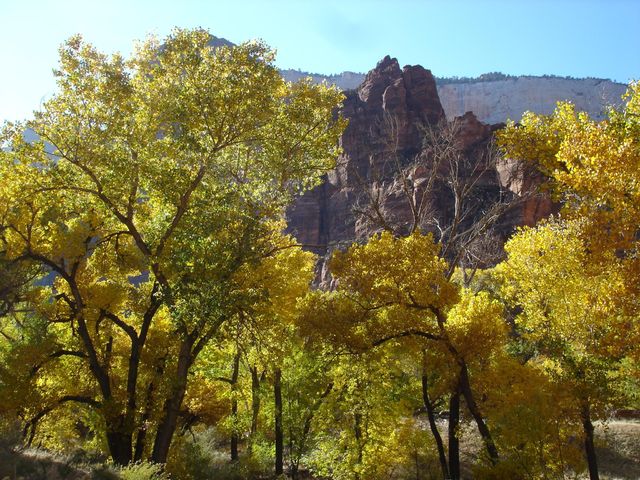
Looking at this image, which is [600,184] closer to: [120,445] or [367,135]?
[120,445]

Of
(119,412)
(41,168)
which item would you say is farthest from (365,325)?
(41,168)

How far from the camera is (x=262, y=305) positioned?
11195mm

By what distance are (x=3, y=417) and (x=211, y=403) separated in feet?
29.2

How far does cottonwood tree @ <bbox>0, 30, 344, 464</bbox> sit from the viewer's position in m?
10.7

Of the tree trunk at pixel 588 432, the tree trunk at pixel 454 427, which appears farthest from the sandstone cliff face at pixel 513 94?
the tree trunk at pixel 454 427

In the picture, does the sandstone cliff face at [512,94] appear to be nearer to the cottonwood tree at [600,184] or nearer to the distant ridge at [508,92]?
the distant ridge at [508,92]

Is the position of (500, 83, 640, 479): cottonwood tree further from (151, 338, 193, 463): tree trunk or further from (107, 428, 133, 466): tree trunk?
(107, 428, 133, 466): tree trunk

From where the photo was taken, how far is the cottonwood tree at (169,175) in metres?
10.7

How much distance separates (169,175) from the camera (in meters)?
11.2

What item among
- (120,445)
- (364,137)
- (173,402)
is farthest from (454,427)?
(364,137)

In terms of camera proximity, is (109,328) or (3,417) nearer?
(3,417)

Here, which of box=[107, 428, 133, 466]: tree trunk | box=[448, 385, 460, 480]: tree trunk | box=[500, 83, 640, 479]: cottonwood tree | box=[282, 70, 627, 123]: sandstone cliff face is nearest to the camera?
box=[500, 83, 640, 479]: cottonwood tree

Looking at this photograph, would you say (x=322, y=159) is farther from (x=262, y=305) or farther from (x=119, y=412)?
(x=119, y=412)

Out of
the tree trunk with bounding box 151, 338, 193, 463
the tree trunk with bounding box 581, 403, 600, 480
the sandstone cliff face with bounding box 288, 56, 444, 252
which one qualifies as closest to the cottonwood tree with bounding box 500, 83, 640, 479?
the tree trunk with bounding box 581, 403, 600, 480
